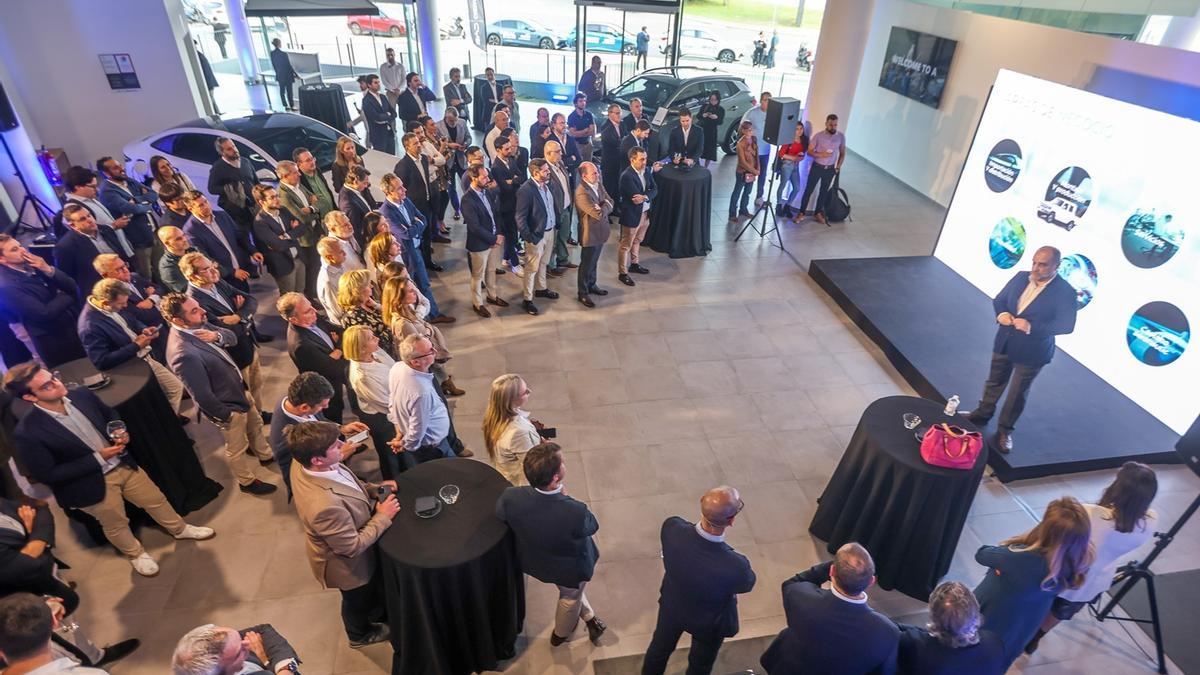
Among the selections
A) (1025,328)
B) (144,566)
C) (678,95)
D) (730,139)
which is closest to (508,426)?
(144,566)

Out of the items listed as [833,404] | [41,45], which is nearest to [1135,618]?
[833,404]

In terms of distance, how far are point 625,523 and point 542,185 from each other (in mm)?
3259

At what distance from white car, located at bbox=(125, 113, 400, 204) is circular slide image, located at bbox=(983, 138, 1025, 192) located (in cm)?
702

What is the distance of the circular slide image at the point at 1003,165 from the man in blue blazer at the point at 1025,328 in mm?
2400

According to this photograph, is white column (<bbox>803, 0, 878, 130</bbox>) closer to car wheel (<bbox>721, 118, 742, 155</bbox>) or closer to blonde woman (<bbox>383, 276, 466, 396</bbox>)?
car wheel (<bbox>721, 118, 742, 155</bbox>)

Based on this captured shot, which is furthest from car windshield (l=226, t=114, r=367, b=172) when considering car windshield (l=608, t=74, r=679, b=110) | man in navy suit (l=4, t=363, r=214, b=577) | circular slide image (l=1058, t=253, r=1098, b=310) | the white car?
circular slide image (l=1058, t=253, r=1098, b=310)

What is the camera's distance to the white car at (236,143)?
700cm

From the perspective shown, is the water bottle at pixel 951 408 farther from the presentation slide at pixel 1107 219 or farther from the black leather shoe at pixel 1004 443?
the presentation slide at pixel 1107 219

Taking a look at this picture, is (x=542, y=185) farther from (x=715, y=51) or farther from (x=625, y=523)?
(x=715, y=51)

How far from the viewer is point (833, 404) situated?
17.4 feet

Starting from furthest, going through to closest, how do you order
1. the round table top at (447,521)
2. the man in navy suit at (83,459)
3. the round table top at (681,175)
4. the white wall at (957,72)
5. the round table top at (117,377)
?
A: the round table top at (681,175)
the white wall at (957,72)
the round table top at (117,377)
the man in navy suit at (83,459)
the round table top at (447,521)

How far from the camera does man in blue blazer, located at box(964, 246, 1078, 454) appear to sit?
4094 mm

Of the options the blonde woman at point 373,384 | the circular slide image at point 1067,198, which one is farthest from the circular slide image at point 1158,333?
the blonde woman at point 373,384

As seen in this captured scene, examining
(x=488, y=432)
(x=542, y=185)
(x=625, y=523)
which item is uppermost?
(x=542, y=185)
